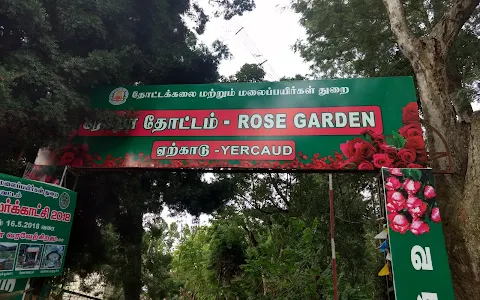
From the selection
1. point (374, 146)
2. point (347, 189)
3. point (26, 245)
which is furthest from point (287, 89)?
point (347, 189)

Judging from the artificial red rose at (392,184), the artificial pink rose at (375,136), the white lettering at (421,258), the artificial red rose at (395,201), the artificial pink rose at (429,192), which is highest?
the artificial pink rose at (375,136)

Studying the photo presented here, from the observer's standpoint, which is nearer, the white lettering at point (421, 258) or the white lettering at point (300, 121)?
the white lettering at point (421, 258)

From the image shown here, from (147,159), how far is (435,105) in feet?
13.5

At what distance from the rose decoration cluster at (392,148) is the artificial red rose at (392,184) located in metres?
0.24

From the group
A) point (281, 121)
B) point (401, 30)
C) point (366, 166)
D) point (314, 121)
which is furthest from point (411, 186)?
point (401, 30)

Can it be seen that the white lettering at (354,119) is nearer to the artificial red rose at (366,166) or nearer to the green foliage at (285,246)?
the artificial red rose at (366,166)

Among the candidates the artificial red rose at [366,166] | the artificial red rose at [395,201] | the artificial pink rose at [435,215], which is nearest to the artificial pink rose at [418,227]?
the artificial pink rose at [435,215]

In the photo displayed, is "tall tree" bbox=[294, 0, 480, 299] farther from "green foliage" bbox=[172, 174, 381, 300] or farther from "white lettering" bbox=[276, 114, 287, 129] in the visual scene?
"green foliage" bbox=[172, 174, 381, 300]

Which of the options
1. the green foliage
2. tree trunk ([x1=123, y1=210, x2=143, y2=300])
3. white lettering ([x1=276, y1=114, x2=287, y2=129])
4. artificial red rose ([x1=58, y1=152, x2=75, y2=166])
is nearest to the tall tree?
white lettering ([x1=276, y1=114, x2=287, y2=129])

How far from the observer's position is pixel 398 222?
3.84m

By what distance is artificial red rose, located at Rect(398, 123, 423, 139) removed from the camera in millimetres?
4277

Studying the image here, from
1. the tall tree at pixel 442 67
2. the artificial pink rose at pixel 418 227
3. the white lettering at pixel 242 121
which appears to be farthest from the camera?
the white lettering at pixel 242 121

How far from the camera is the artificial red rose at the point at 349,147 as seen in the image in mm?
4391

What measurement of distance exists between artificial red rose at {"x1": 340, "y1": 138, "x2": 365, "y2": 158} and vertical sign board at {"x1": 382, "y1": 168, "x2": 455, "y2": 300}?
476 millimetres
